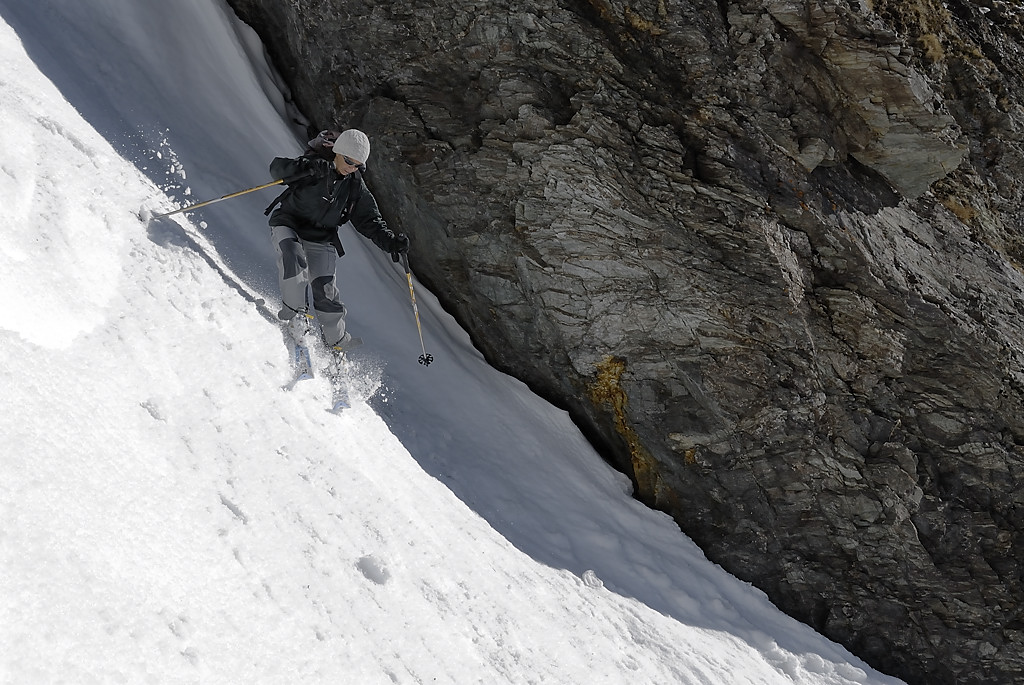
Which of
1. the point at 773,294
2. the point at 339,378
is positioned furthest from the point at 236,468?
the point at 773,294

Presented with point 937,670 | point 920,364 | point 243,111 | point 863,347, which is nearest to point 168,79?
point 243,111

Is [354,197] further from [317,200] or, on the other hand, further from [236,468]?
[236,468]

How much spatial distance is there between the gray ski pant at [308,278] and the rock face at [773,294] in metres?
2.63

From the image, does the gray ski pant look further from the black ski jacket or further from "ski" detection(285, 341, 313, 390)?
"ski" detection(285, 341, 313, 390)

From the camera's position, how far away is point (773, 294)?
8.85 metres

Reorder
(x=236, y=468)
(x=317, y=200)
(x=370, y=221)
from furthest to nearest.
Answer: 1. (x=370, y=221)
2. (x=317, y=200)
3. (x=236, y=468)

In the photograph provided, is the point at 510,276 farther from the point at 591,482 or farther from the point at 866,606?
the point at 866,606

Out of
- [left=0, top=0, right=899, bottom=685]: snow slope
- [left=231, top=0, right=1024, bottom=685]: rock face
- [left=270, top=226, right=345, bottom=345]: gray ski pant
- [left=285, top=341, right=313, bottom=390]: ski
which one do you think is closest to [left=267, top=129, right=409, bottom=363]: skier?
[left=270, top=226, right=345, bottom=345]: gray ski pant

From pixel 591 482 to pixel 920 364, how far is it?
173 inches

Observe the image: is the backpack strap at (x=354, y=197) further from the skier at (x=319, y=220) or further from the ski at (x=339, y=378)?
the ski at (x=339, y=378)

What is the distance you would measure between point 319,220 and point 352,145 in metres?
0.95

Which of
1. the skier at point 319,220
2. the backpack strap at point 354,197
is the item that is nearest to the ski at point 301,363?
the skier at point 319,220

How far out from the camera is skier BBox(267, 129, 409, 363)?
277 inches

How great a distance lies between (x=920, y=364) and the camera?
905 cm
